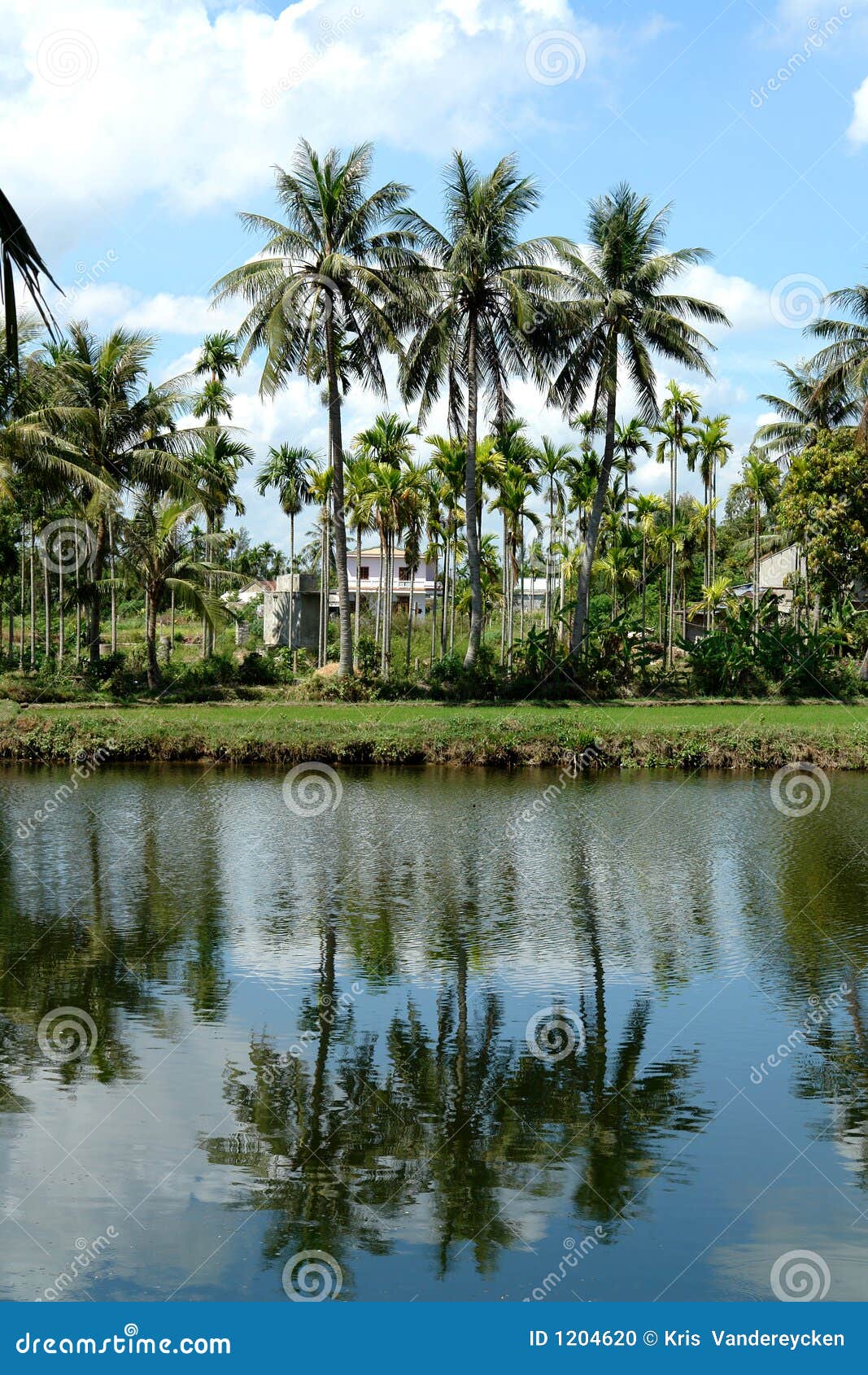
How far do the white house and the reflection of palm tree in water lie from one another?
6127 centimetres

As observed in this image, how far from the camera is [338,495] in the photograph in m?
40.7

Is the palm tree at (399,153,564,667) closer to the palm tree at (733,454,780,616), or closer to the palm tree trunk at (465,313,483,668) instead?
the palm tree trunk at (465,313,483,668)

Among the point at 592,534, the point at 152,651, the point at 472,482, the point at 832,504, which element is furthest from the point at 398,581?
the point at 152,651

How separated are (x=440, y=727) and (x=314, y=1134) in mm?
24146

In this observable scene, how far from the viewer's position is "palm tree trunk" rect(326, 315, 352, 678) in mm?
40219

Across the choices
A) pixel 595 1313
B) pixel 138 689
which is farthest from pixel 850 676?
pixel 595 1313

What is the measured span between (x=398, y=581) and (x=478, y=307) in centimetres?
3934

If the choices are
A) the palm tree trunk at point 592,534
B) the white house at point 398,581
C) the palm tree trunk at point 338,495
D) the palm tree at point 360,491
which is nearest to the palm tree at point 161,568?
the palm tree trunk at point 338,495

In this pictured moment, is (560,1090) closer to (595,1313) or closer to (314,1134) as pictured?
(314,1134)

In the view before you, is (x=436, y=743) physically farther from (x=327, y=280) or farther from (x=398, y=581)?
(x=398, y=581)

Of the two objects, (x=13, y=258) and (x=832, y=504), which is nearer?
(x=13, y=258)

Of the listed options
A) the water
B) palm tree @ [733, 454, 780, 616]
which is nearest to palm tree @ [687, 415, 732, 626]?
palm tree @ [733, 454, 780, 616]

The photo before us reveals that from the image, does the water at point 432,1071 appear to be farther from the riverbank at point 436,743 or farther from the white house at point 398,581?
the white house at point 398,581

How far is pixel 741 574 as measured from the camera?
232 feet
